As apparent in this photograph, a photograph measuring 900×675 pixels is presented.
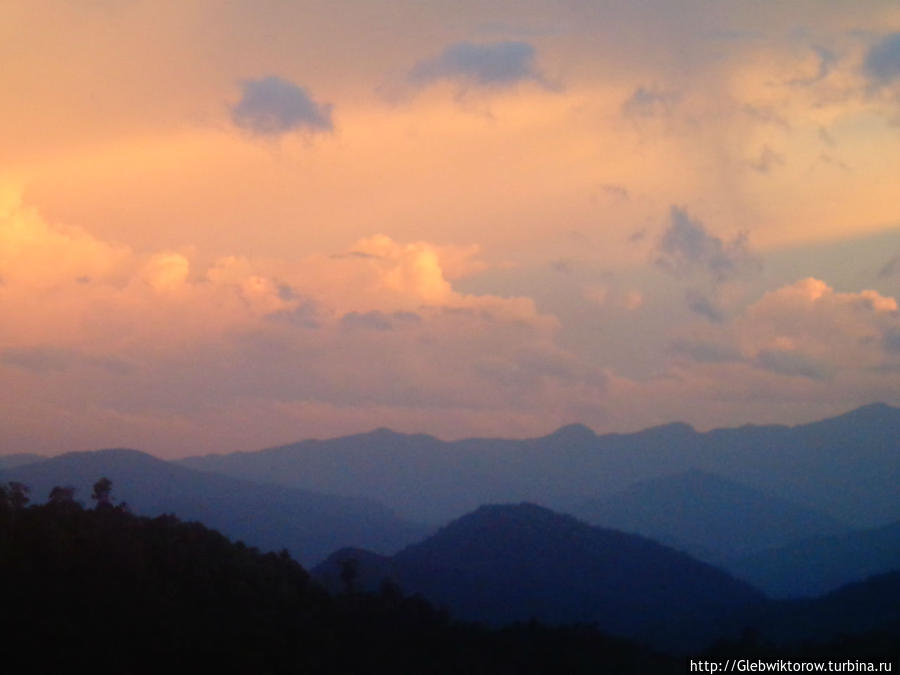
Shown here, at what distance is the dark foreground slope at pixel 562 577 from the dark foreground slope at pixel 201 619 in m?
43.1

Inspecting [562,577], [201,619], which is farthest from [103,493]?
[562,577]

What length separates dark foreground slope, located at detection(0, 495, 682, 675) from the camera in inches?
1927

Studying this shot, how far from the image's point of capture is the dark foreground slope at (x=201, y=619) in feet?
161

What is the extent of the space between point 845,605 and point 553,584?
47.2m

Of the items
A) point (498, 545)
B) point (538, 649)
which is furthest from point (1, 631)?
point (498, 545)

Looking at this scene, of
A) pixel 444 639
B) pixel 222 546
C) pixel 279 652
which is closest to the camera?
pixel 279 652

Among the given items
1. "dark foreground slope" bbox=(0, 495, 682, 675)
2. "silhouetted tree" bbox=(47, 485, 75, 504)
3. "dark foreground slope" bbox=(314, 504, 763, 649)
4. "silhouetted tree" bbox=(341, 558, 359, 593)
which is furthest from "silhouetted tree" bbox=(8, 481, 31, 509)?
"dark foreground slope" bbox=(314, 504, 763, 649)

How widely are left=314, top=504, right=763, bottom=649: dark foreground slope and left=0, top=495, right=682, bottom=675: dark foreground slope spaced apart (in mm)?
43062

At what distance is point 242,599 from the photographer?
62875 millimetres

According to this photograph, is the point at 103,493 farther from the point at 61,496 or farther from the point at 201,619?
the point at 201,619

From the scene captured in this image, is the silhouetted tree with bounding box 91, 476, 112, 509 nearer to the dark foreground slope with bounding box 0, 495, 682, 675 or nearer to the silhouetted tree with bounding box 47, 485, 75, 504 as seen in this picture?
the silhouetted tree with bounding box 47, 485, 75, 504

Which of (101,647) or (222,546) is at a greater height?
(222,546)

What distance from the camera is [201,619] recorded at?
56.8 metres

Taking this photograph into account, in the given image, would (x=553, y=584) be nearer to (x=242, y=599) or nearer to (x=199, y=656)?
(x=242, y=599)
